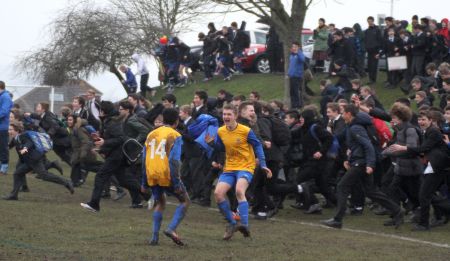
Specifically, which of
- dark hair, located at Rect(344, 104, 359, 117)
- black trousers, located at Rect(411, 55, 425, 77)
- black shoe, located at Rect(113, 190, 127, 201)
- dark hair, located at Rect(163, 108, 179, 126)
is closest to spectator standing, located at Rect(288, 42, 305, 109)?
black trousers, located at Rect(411, 55, 425, 77)

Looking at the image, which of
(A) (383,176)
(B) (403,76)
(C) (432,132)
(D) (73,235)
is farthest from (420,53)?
(D) (73,235)

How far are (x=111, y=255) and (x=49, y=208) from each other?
4834mm

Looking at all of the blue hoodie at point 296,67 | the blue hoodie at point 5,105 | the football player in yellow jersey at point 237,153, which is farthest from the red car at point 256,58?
the football player in yellow jersey at point 237,153

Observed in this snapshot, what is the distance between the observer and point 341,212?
45.8 feet

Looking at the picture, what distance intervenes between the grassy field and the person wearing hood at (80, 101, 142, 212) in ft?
1.10

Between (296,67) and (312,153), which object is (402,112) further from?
(296,67)

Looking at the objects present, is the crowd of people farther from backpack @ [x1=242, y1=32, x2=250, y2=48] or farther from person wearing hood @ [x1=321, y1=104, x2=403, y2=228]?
backpack @ [x1=242, y1=32, x2=250, y2=48]

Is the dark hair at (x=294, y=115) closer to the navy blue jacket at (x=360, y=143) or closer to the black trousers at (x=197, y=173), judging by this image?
the black trousers at (x=197, y=173)

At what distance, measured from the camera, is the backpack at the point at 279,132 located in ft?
50.5

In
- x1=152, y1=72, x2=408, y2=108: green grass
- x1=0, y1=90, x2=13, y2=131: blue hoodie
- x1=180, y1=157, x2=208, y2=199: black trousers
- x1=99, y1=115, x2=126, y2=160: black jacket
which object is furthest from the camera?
x1=152, y1=72, x2=408, y2=108: green grass

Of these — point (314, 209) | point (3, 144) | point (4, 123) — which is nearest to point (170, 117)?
point (314, 209)

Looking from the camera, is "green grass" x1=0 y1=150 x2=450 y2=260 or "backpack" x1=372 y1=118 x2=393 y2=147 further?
"backpack" x1=372 y1=118 x2=393 y2=147

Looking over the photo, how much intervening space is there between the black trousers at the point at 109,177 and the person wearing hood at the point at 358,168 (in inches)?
130

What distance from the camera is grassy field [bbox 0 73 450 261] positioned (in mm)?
10945
